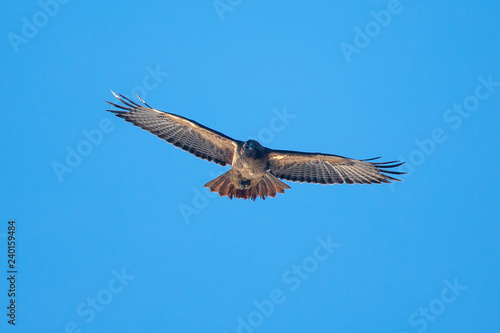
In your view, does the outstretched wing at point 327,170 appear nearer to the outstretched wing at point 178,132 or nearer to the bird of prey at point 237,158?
the bird of prey at point 237,158

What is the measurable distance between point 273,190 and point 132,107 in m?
4.06

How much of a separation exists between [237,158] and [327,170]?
235cm

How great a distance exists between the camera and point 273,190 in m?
14.3

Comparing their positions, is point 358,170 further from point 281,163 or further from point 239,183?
point 239,183

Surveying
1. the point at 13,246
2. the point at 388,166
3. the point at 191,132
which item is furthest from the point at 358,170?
the point at 13,246

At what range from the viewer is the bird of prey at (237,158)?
14.2 m

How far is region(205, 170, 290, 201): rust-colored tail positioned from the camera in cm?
1418

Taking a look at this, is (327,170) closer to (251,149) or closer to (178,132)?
(251,149)

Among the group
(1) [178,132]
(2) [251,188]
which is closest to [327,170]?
(2) [251,188]

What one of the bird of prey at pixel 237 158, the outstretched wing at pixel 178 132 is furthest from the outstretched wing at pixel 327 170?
the outstretched wing at pixel 178 132

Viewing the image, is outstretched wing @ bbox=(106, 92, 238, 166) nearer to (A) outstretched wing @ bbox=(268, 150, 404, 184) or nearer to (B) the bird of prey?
(B) the bird of prey

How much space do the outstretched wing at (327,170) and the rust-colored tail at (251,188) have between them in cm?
43

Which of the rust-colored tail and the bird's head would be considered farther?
the rust-colored tail

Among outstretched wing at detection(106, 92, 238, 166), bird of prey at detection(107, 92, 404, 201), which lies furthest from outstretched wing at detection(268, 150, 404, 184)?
outstretched wing at detection(106, 92, 238, 166)
